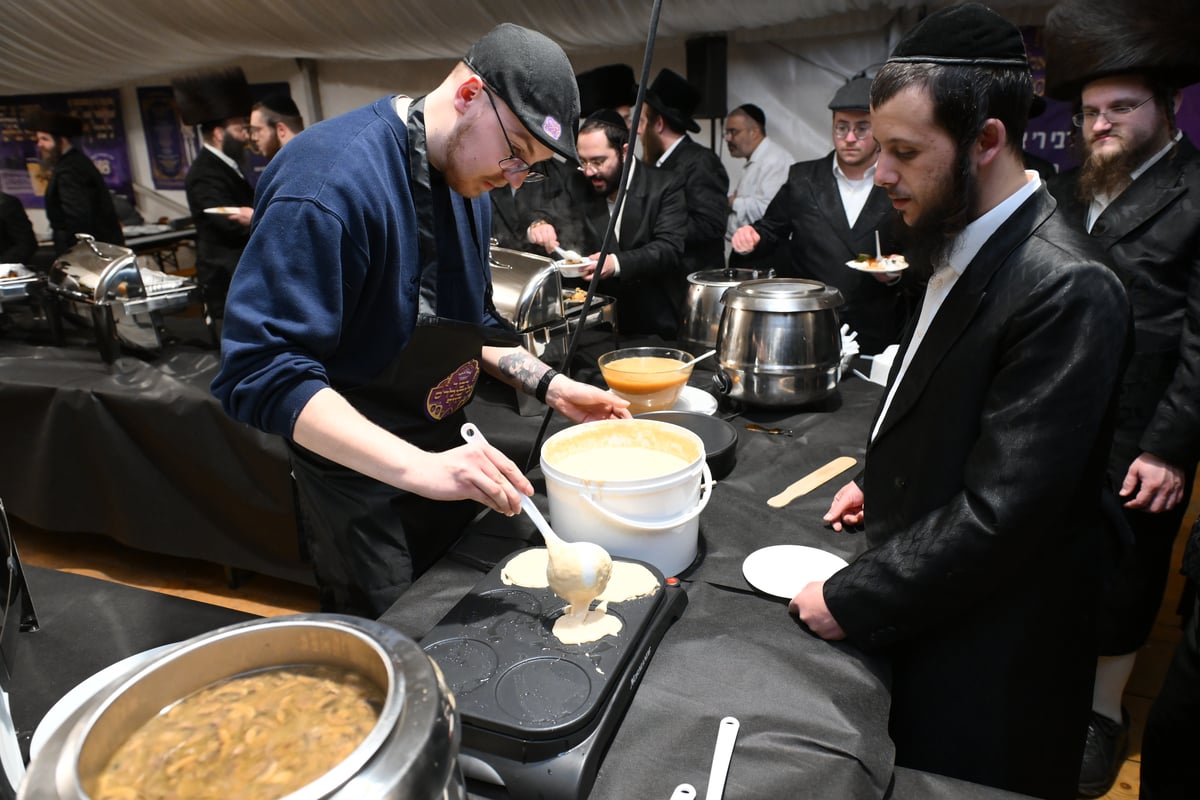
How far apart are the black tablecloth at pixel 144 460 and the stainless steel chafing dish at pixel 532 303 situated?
0.89 metres

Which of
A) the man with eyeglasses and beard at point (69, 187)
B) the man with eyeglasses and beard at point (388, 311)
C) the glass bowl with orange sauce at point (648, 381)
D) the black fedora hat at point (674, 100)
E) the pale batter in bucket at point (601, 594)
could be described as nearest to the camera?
the pale batter in bucket at point (601, 594)

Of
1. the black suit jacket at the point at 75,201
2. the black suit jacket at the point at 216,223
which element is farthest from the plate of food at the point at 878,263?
the black suit jacket at the point at 75,201

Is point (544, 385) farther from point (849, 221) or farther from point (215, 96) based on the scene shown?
point (215, 96)

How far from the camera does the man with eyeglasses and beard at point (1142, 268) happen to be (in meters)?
1.80

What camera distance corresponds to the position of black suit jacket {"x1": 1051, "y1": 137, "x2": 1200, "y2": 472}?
1764 millimetres

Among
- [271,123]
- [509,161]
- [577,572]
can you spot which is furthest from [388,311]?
[271,123]

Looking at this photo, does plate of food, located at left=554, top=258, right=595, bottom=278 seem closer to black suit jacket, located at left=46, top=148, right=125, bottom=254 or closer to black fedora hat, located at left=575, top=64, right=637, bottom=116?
black fedora hat, located at left=575, top=64, right=637, bottom=116

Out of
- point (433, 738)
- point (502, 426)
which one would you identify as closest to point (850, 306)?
point (502, 426)

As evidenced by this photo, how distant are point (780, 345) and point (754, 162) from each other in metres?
3.07

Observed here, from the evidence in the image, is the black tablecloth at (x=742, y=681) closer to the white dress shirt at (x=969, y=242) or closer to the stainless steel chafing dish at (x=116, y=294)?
the white dress shirt at (x=969, y=242)

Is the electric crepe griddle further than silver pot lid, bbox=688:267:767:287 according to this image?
No

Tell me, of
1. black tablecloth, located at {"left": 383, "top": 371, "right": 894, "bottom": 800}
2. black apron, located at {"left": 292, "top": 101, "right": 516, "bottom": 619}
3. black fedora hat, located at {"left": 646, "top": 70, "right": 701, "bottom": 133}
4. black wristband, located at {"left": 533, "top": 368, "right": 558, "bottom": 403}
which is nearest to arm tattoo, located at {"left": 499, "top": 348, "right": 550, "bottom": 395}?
black wristband, located at {"left": 533, "top": 368, "right": 558, "bottom": 403}

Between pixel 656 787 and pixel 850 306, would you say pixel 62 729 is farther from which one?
pixel 850 306

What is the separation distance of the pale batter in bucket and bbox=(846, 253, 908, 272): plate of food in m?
1.90
